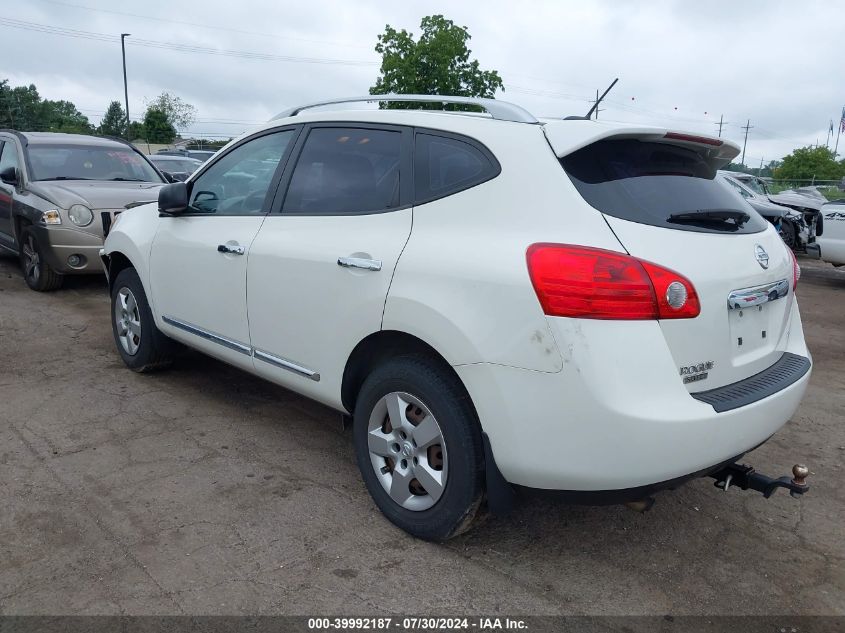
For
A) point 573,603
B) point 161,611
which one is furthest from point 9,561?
point 573,603

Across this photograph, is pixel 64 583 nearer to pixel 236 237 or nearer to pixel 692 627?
pixel 236 237

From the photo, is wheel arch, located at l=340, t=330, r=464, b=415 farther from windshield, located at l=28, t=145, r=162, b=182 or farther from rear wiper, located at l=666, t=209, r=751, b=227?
windshield, located at l=28, t=145, r=162, b=182

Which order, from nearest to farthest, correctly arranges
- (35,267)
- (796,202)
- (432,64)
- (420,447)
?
1. (420,447)
2. (35,267)
3. (796,202)
4. (432,64)

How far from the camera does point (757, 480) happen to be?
2.77m

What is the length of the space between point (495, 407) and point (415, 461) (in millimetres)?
544

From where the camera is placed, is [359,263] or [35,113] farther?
[35,113]

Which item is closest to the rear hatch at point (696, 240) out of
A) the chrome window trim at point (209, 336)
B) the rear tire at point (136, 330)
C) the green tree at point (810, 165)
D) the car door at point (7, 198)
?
the chrome window trim at point (209, 336)

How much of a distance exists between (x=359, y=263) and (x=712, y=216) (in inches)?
56.9

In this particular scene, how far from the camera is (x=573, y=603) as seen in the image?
261 centimetres

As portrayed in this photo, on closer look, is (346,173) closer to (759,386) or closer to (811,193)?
(759,386)

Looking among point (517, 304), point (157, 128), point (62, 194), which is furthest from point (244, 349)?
point (157, 128)

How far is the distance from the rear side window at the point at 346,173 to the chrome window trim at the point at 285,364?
749 mm

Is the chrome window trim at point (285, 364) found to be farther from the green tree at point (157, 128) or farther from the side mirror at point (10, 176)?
the green tree at point (157, 128)

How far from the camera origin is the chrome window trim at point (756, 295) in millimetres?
2619
